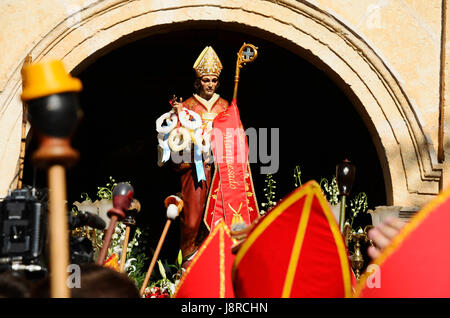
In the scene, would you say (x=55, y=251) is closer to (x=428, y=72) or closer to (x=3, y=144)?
(x=3, y=144)

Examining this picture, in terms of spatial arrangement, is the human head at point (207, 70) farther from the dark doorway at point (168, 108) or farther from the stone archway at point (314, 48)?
the dark doorway at point (168, 108)

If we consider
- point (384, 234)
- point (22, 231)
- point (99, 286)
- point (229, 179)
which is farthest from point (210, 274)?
point (229, 179)

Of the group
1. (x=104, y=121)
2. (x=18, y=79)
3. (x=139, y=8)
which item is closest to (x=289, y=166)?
(x=104, y=121)

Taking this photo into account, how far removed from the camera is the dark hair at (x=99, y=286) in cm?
179

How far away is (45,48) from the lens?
5504 millimetres

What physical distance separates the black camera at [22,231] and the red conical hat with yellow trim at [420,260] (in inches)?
47.9

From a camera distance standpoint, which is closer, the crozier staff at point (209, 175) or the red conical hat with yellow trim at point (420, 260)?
the red conical hat with yellow trim at point (420, 260)

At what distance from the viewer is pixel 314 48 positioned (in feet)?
18.7

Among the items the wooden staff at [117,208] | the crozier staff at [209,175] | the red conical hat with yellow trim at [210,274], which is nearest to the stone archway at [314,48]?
the crozier staff at [209,175]

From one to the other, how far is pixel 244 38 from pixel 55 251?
5609 millimetres

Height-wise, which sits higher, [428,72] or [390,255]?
[428,72]

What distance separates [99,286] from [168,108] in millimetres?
6032
